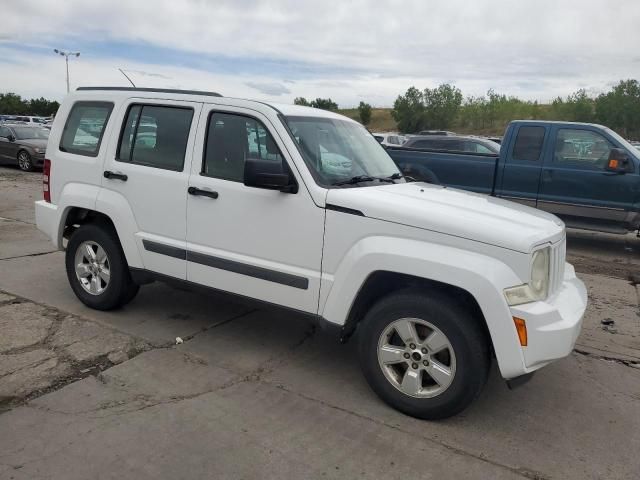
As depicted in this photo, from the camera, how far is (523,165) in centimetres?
948

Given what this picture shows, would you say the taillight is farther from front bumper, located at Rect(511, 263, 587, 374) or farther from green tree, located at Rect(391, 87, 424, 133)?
green tree, located at Rect(391, 87, 424, 133)

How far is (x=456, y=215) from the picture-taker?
3434 mm

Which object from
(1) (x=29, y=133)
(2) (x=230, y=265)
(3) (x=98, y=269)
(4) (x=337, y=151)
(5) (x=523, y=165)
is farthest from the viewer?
(1) (x=29, y=133)

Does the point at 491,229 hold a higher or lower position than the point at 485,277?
higher

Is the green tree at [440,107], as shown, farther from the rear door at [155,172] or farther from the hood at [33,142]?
the rear door at [155,172]

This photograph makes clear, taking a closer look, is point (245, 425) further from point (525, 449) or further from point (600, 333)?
point (600, 333)

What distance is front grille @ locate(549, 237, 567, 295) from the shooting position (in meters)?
3.46

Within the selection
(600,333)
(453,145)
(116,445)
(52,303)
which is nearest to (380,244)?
(116,445)

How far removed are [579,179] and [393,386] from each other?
6.90 meters

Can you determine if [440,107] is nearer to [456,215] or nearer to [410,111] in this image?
[410,111]

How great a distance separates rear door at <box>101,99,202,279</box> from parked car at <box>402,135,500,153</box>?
390 inches

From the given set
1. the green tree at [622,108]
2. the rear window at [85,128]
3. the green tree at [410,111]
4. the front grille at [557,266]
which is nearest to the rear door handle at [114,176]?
the rear window at [85,128]

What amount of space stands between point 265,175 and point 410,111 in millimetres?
73981

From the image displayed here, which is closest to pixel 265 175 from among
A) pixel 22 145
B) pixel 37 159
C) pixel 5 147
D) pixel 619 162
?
pixel 619 162
